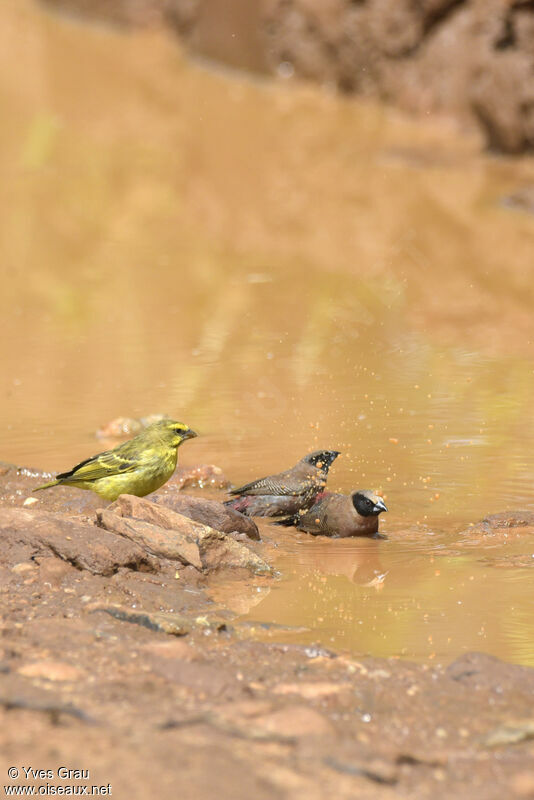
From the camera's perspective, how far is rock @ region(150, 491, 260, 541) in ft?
18.7

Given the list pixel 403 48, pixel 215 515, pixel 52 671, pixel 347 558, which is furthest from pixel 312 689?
pixel 403 48

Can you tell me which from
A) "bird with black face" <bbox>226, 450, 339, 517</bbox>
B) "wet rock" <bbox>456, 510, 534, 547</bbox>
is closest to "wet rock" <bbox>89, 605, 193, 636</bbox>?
"wet rock" <bbox>456, 510, 534, 547</bbox>

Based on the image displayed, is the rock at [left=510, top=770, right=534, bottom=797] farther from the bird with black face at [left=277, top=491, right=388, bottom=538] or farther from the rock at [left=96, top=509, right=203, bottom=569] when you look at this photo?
the bird with black face at [left=277, top=491, right=388, bottom=538]

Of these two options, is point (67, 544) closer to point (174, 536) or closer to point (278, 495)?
point (174, 536)

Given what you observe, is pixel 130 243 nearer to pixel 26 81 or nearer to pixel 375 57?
pixel 375 57

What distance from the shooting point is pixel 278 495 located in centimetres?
627

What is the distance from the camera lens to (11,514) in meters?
4.91

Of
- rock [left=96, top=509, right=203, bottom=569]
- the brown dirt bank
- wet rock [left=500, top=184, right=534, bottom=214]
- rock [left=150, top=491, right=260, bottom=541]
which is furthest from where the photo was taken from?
the brown dirt bank

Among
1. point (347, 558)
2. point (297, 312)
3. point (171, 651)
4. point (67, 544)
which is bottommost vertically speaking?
point (297, 312)

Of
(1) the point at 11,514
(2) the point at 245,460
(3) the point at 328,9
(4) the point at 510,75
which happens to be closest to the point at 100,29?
(3) the point at 328,9

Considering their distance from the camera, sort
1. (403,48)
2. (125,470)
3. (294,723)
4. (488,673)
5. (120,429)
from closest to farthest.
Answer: (294,723), (488,673), (125,470), (120,429), (403,48)

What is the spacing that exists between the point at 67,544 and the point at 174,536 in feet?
1.70

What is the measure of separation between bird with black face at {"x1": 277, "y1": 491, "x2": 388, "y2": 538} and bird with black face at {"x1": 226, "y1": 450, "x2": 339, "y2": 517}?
0.48 ft

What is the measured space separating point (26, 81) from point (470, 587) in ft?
60.7
